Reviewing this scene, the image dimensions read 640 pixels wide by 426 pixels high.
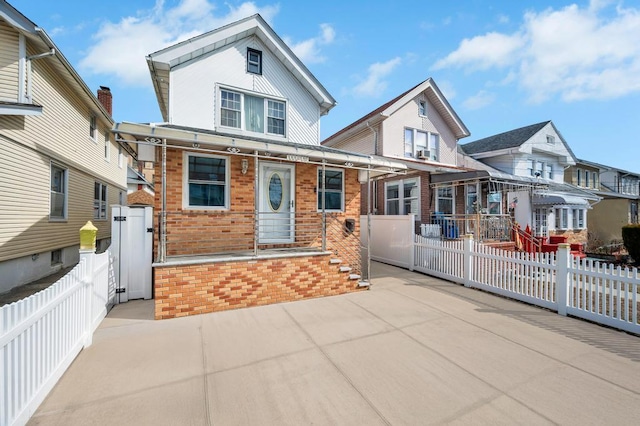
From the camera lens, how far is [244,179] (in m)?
7.58

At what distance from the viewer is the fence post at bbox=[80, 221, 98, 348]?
4.28 m

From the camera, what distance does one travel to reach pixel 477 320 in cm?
546

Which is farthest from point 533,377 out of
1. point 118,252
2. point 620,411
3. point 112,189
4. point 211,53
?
point 112,189

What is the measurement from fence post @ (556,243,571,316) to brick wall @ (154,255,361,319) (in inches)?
169

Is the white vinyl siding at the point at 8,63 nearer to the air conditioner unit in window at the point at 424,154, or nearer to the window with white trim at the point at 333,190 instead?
the window with white trim at the point at 333,190

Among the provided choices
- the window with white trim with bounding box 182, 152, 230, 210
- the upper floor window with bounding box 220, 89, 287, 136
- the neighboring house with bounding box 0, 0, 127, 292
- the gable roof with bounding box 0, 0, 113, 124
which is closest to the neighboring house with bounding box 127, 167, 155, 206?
the neighboring house with bounding box 0, 0, 127, 292

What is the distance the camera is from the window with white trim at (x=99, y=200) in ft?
42.7

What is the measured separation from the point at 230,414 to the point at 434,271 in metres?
7.66

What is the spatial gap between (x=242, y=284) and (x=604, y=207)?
96.9 ft

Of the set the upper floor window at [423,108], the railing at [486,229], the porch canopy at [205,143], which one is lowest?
the railing at [486,229]

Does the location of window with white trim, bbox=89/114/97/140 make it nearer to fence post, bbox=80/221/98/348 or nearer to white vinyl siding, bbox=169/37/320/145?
white vinyl siding, bbox=169/37/320/145

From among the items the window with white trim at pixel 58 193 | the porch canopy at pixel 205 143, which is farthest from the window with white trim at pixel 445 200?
the window with white trim at pixel 58 193

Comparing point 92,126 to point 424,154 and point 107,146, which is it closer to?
point 107,146

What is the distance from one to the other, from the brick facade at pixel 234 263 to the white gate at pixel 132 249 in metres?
0.30
